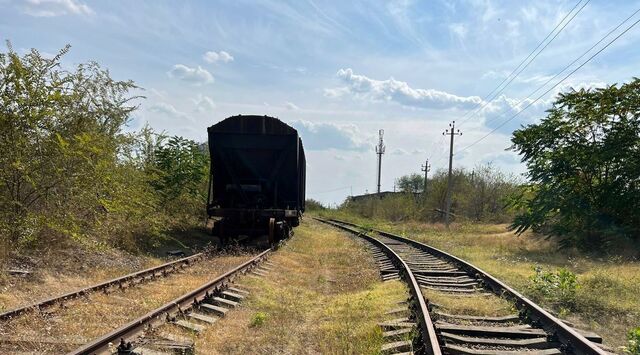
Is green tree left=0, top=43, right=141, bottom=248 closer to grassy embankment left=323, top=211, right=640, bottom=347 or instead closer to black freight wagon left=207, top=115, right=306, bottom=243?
black freight wagon left=207, top=115, right=306, bottom=243

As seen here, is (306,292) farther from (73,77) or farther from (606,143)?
(606,143)

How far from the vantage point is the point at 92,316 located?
6.66m

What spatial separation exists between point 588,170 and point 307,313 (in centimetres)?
Answer: 1555

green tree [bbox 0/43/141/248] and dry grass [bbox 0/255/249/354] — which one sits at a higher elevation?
green tree [bbox 0/43/141/248]

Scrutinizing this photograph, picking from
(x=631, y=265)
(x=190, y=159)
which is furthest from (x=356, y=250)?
(x=631, y=265)

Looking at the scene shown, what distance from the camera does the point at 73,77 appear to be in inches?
455

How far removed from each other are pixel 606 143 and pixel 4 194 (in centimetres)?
1884

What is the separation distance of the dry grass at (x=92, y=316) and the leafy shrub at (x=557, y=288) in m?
6.02

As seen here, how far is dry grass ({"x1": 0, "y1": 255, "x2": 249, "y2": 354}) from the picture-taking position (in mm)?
5617

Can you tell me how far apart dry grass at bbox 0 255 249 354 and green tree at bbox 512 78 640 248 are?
49.5ft

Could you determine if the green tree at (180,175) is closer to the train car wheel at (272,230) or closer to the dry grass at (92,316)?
the train car wheel at (272,230)

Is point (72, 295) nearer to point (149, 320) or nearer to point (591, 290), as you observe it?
point (149, 320)

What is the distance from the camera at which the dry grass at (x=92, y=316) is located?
562cm

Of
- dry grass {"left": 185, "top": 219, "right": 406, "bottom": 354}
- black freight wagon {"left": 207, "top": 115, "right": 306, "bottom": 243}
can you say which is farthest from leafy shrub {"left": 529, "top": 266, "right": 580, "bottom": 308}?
black freight wagon {"left": 207, "top": 115, "right": 306, "bottom": 243}
